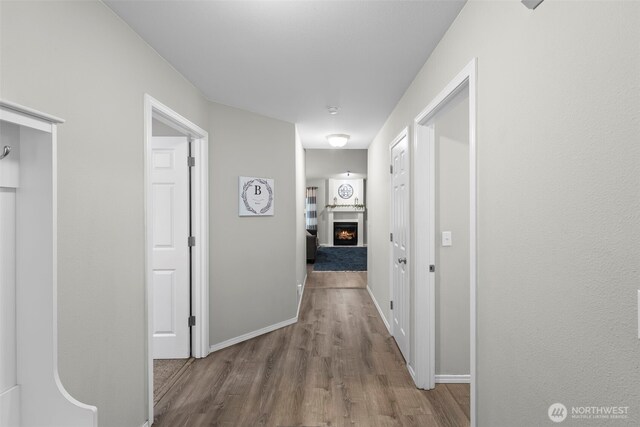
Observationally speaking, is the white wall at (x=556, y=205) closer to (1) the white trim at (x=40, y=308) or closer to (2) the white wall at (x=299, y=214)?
(1) the white trim at (x=40, y=308)

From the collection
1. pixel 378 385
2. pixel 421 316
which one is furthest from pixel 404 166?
pixel 378 385

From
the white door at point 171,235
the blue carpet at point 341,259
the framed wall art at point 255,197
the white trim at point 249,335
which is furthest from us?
the blue carpet at point 341,259

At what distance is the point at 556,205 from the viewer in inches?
40.6

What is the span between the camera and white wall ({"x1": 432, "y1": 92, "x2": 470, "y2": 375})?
8.42ft

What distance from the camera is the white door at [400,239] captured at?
2893 millimetres

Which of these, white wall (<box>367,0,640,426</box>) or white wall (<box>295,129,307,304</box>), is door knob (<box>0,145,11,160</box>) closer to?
white wall (<box>367,0,640,426</box>)

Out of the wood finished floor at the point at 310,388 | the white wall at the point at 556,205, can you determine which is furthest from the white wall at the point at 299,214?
the white wall at the point at 556,205

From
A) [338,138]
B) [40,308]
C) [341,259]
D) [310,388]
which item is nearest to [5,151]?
[40,308]

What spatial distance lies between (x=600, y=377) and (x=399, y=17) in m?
1.79

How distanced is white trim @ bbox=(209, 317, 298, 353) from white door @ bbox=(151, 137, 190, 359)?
36 cm

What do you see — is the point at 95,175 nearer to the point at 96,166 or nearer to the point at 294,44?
the point at 96,166

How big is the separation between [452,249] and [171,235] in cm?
243

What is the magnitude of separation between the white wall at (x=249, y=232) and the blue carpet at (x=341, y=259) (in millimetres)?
3495

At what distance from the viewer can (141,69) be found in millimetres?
2029
